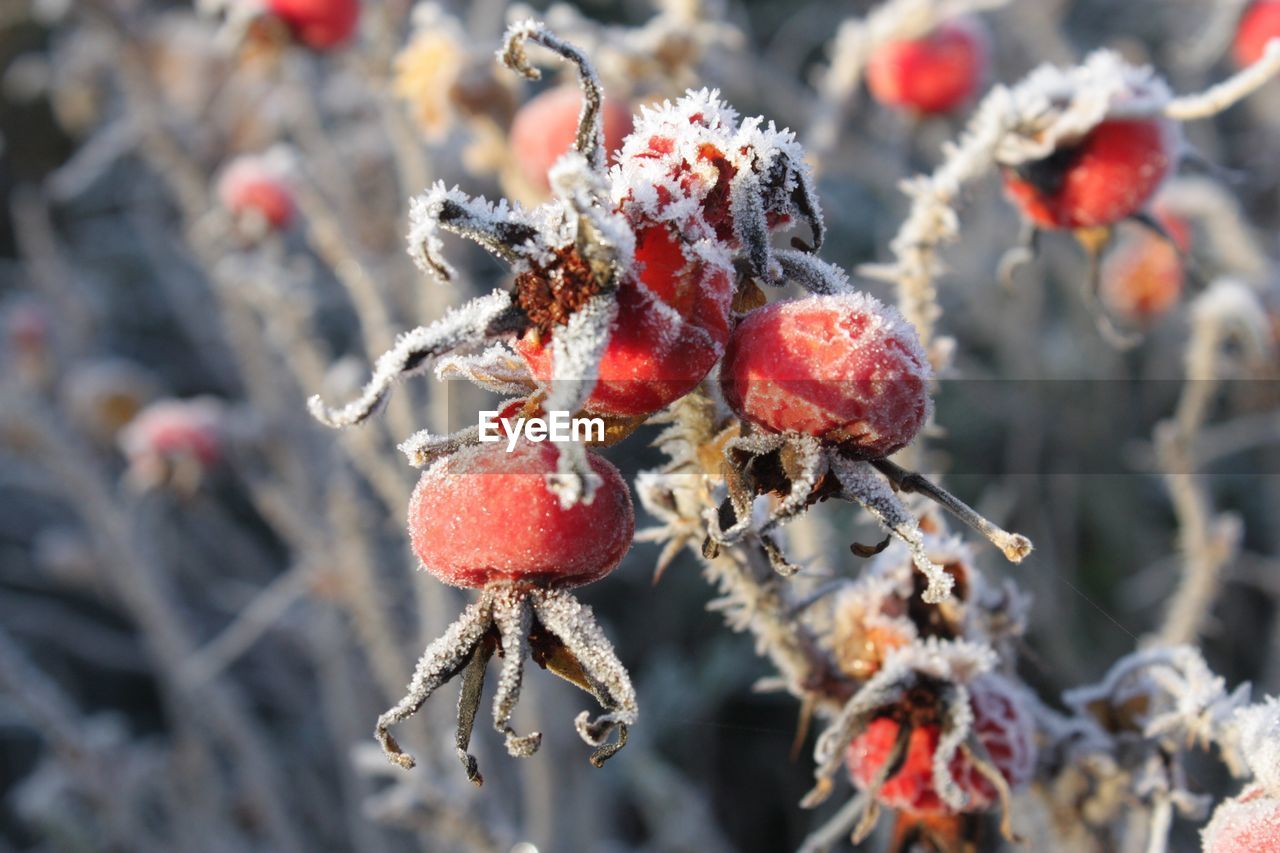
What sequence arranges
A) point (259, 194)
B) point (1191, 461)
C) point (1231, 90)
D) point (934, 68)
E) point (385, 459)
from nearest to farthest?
point (1231, 90) < point (1191, 461) < point (934, 68) < point (385, 459) < point (259, 194)

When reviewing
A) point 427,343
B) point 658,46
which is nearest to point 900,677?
point 427,343

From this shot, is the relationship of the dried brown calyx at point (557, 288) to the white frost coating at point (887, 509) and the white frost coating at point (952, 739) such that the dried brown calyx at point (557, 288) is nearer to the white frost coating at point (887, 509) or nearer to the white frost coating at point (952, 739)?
the white frost coating at point (887, 509)

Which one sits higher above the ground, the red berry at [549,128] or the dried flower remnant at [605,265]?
the red berry at [549,128]

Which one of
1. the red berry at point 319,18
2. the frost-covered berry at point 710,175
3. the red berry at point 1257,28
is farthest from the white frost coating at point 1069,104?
the red berry at point 319,18

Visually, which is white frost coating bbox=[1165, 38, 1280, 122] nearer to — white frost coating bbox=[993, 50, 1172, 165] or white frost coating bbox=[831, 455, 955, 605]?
white frost coating bbox=[993, 50, 1172, 165]

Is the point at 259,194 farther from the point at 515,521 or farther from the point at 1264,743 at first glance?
the point at 1264,743

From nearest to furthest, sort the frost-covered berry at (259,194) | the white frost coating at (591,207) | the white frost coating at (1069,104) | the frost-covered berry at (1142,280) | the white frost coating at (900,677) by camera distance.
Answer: the white frost coating at (591,207) → the white frost coating at (900,677) → the white frost coating at (1069,104) → the frost-covered berry at (259,194) → the frost-covered berry at (1142,280)

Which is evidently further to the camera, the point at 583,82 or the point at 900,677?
the point at 900,677

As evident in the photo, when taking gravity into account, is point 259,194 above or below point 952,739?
above

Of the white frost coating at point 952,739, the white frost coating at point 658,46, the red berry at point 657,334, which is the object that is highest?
the white frost coating at point 658,46
